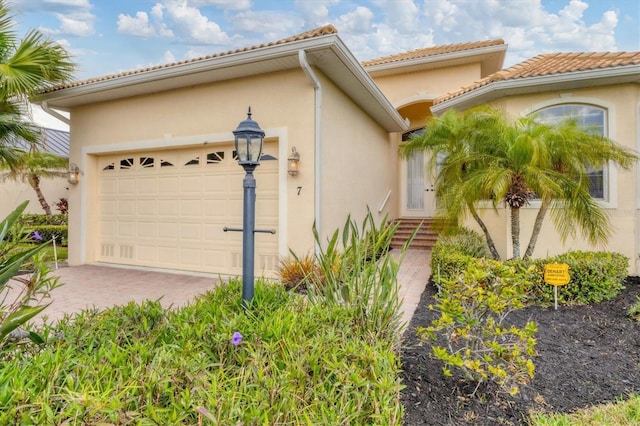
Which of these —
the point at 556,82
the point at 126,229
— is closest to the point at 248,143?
the point at 126,229

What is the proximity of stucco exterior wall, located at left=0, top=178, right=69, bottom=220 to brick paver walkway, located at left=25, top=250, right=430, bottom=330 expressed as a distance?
1077 centimetres

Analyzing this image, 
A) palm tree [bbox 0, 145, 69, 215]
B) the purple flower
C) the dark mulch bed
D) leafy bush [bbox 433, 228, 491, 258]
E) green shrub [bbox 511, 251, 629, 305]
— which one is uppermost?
palm tree [bbox 0, 145, 69, 215]

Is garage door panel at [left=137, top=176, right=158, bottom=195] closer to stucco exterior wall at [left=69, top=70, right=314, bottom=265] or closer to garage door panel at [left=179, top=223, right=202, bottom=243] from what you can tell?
stucco exterior wall at [left=69, top=70, right=314, bottom=265]

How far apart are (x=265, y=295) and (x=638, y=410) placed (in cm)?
321

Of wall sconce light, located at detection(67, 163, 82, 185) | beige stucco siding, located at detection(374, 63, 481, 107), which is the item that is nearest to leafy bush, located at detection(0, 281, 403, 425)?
wall sconce light, located at detection(67, 163, 82, 185)

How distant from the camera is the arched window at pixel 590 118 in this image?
755 cm

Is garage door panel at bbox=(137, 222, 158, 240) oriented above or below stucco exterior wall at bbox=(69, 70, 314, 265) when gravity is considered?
below

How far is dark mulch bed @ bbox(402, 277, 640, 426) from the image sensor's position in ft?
9.18

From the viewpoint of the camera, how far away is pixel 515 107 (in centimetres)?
802

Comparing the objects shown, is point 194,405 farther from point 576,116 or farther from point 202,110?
point 576,116

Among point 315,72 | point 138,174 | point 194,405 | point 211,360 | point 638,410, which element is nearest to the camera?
point 194,405

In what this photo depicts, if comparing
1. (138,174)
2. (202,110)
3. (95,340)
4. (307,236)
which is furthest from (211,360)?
(138,174)

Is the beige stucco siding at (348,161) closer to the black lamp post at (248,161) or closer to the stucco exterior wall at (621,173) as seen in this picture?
the black lamp post at (248,161)

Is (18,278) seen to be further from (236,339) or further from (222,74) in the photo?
(222,74)
